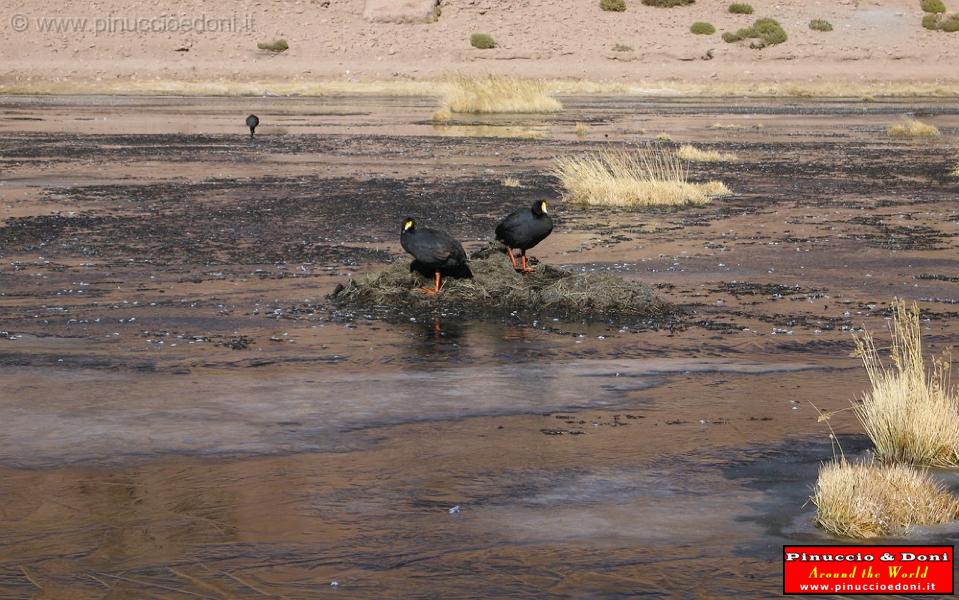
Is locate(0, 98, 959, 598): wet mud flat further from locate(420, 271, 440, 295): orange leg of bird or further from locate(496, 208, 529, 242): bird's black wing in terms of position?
locate(496, 208, 529, 242): bird's black wing

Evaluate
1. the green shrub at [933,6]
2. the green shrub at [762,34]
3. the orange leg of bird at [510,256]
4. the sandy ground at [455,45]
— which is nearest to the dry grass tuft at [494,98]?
the sandy ground at [455,45]

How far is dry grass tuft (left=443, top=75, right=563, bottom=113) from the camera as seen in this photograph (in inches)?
2133

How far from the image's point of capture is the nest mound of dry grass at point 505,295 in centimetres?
1417

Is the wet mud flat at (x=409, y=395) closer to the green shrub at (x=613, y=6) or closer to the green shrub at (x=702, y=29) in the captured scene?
the green shrub at (x=702, y=29)

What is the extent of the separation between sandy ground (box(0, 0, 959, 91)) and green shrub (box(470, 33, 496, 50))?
654mm

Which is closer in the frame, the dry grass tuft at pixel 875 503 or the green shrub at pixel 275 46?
the dry grass tuft at pixel 875 503

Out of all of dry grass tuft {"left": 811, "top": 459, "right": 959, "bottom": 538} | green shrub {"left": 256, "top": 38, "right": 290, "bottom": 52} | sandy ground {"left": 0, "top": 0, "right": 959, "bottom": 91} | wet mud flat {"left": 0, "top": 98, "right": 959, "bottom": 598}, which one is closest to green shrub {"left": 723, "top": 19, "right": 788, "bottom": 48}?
sandy ground {"left": 0, "top": 0, "right": 959, "bottom": 91}

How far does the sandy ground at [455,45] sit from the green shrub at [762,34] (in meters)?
0.66

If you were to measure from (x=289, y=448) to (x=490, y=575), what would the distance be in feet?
8.93

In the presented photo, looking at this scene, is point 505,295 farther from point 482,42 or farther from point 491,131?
point 482,42

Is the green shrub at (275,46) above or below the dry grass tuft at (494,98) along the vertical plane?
below

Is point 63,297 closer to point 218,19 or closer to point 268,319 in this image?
point 268,319

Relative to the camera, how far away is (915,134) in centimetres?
4269

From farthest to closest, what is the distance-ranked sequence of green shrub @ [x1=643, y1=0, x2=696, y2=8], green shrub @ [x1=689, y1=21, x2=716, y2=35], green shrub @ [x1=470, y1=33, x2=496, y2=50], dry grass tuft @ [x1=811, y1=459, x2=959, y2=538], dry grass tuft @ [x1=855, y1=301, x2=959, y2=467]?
1. green shrub @ [x1=643, y1=0, x2=696, y2=8]
2. green shrub @ [x1=689, y1=21, x2=716, y2=35]
3. green shrub @ [x1=470, y1=33, x2=496, y2=50]
4. dry grass tuft @ [x1=855, y1=301, x2=959, y2=467]
5. dry grass tuft @ [x1=811, y1=459, x2=959, y2=538]
